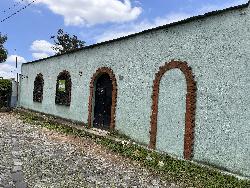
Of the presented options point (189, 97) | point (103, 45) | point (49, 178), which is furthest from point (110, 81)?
point (49, 178)

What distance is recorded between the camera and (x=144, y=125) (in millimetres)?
11828

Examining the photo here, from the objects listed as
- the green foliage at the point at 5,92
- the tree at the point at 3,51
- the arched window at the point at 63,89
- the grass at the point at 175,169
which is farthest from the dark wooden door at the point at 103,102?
the tree at the point at 3,51

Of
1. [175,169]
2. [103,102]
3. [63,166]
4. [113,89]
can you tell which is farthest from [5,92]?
[175,169]

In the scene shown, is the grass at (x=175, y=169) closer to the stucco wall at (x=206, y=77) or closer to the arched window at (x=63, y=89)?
the stucco wall at (x=206, y=77)

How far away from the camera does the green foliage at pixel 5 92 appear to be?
2356cm

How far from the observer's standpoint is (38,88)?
22781 millimetres

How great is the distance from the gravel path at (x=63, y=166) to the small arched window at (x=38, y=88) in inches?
409

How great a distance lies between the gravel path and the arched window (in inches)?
252

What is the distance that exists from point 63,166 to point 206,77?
4597 mm

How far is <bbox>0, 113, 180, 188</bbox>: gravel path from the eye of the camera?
7000mm

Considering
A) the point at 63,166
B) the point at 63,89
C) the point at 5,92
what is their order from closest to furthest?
the point at 63,166
the point at 63,89
the point at 5,92

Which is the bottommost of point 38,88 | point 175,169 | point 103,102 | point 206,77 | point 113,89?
point 175,169

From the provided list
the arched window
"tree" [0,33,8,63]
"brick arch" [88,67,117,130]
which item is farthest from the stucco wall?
"tree" [0,33,8,63]

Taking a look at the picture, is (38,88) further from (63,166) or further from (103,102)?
(63,166)
